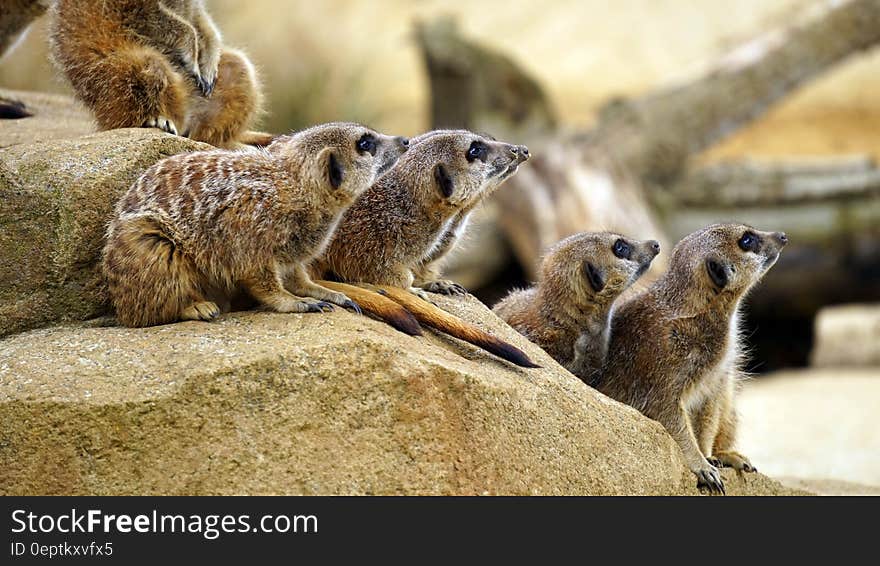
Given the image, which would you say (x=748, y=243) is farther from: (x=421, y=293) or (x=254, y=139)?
(x=254, y=139)

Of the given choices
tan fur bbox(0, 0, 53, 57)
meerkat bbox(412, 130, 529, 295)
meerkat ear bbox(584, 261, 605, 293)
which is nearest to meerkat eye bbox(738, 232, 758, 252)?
meerkat ear bbox(584, 261, 605, 293)

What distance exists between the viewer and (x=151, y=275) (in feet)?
12.7

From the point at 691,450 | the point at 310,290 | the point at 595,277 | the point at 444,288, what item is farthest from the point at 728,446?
the point at 310,290

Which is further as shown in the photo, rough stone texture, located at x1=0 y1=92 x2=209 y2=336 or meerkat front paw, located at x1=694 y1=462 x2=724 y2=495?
meerkat front paw, located at x1=694 y1=462 x2=724 y2=495

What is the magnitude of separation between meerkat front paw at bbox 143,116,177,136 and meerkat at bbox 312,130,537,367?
29.8 inches

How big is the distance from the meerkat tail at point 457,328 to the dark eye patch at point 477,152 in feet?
2.14

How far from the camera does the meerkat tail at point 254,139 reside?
4957 mm

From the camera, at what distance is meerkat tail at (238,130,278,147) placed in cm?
496

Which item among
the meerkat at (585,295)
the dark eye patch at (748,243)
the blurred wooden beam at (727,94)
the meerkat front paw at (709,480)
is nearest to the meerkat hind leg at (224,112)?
the meerkat at (585,295)

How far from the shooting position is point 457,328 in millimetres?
4137

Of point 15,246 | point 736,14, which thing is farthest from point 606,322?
point 736,14

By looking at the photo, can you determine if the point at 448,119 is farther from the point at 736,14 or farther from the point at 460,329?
the point at 736,14

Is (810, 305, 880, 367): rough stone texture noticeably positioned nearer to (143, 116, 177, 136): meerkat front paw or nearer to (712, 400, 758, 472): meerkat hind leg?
(712, 400, 758, 472): meerkat hind leg
